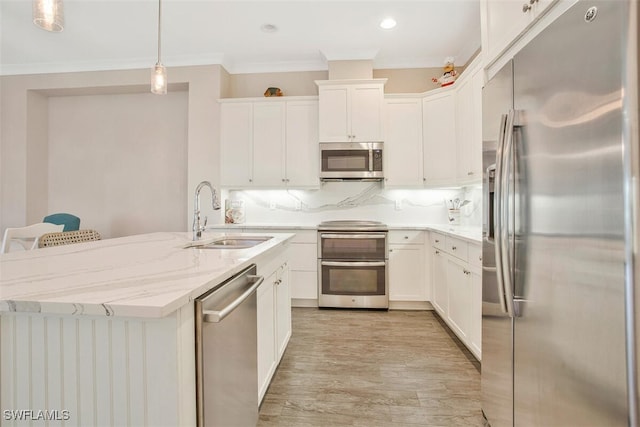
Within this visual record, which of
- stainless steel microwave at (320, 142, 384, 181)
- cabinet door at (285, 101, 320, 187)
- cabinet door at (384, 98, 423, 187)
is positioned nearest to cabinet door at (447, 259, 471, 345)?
cabinet door at (384, 98, 423, 187)

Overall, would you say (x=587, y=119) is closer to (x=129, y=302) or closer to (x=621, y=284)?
(x=621, y=284)

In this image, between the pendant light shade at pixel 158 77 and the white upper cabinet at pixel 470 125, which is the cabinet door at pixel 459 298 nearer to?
the white upper cabinet at pixel 470 125

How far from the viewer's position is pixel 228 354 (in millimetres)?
1159

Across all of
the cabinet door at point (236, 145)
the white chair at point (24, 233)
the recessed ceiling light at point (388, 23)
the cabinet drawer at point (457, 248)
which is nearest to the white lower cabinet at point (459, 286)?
the cabinet drawer at point (457, 248)

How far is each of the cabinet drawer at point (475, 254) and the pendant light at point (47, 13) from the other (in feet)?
8.45

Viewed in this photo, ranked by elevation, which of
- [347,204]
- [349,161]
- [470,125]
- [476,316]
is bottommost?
[476,316]

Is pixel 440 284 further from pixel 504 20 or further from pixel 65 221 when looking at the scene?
pixel 65 221

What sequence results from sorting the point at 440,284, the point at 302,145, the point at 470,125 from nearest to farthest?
the point at 470,125
the point at 440,284
the point at 302,145

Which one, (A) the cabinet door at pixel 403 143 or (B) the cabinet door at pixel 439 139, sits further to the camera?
(A) the cabinet door at pixel 403 143

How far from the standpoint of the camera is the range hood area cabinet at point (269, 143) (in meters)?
3.88

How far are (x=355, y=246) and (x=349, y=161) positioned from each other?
1.00 metres

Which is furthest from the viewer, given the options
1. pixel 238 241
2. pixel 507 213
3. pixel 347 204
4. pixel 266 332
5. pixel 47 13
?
pixel 347 204

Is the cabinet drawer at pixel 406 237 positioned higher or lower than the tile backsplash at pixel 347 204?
lower

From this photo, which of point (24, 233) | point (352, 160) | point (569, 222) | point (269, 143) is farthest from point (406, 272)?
point (24, 233)
